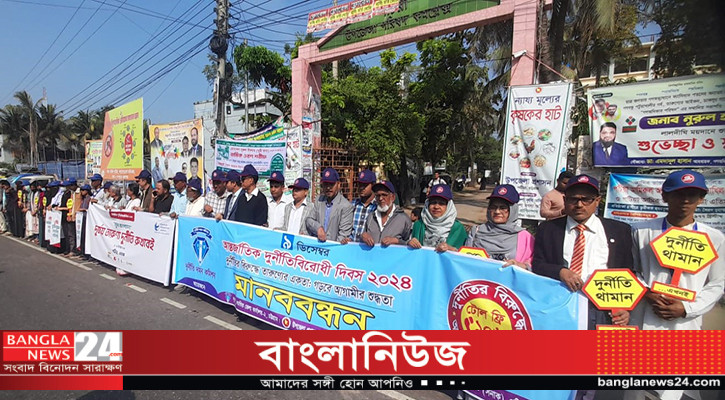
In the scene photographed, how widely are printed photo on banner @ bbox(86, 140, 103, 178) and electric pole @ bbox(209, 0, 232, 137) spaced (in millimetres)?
6155

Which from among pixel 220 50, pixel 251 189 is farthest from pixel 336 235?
pixel 220 50

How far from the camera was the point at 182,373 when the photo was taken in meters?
2.48

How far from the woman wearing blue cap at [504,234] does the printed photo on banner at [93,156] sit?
14.2m

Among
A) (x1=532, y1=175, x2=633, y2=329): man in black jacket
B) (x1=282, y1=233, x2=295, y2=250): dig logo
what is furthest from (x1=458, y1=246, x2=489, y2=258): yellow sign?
(x1=282, y1=233, x2=295, y2=250): dig logo

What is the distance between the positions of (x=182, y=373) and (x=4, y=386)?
1.45 metres

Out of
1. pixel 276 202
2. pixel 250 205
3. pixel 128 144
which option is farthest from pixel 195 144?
pixel 276 202

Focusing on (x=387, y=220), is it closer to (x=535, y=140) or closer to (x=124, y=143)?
(x=535, y=140)

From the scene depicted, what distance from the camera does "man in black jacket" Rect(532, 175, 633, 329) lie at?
234 cm

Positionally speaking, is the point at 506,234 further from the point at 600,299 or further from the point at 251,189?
the point at 251,189

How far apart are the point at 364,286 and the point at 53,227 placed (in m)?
8.55

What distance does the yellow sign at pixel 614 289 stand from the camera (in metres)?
2.03

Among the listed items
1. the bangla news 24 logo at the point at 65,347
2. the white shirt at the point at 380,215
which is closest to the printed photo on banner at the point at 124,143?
the bangla news 24 logo at the point at 65,347

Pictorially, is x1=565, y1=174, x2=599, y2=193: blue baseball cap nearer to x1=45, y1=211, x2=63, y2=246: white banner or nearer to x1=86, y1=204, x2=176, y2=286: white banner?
x1=86, y1=204, x2=176, y2=286: white banner

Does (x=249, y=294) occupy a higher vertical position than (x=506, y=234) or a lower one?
lower
